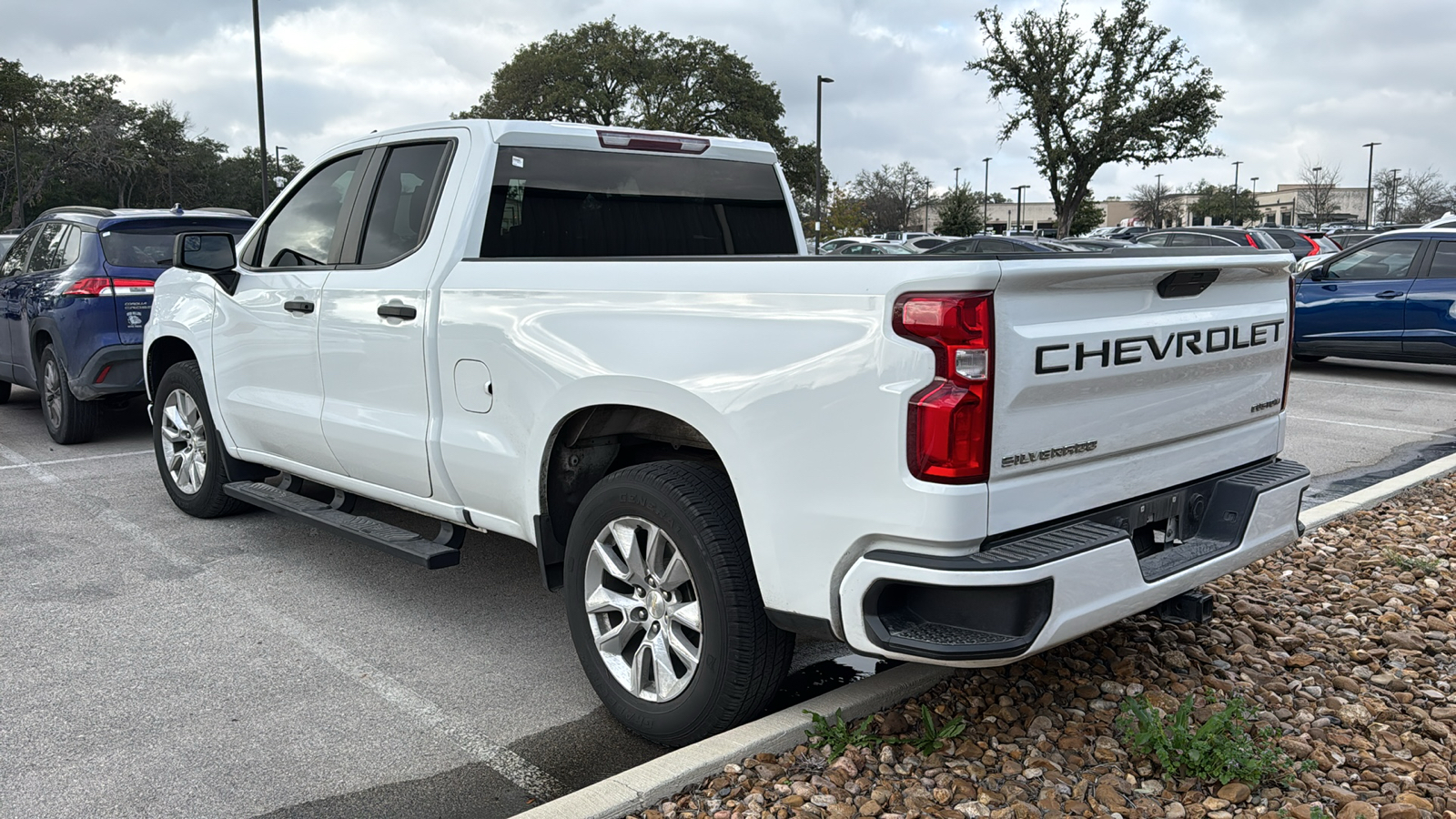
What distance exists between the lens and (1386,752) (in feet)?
10.6

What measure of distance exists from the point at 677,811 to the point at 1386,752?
2.04m

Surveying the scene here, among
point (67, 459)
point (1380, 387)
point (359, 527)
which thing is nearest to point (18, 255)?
point (67, 459)

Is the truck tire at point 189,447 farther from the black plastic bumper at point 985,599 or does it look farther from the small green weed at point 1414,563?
the small green weed at point 1414,563

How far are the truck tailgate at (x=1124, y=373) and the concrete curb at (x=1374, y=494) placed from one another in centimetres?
251

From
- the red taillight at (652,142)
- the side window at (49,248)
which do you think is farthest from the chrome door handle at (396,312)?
the side window at (49,248)

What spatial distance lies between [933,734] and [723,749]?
609 mm

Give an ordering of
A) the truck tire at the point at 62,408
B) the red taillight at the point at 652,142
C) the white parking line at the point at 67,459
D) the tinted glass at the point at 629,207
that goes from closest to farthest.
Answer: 1. the tinted glass at the point at 629,207
2. the red taillight at the point at 652,142
3. the white parking line at the point at 67,459
4. the truck tire at the point at 62,408

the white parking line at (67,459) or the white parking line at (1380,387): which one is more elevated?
the white parking line at (67,459)

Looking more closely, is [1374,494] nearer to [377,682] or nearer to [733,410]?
[733,410]

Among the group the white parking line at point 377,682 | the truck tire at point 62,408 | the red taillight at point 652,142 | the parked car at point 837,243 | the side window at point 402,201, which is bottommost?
the white parking line at point 377,682

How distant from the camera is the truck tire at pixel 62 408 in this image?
819cm

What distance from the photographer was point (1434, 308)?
11.6m

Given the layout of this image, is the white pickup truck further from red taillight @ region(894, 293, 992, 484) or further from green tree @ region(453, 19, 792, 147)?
green tree @ region(453, 19, 792, 147)

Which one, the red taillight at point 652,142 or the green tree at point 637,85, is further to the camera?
the green tree at point 637,85
